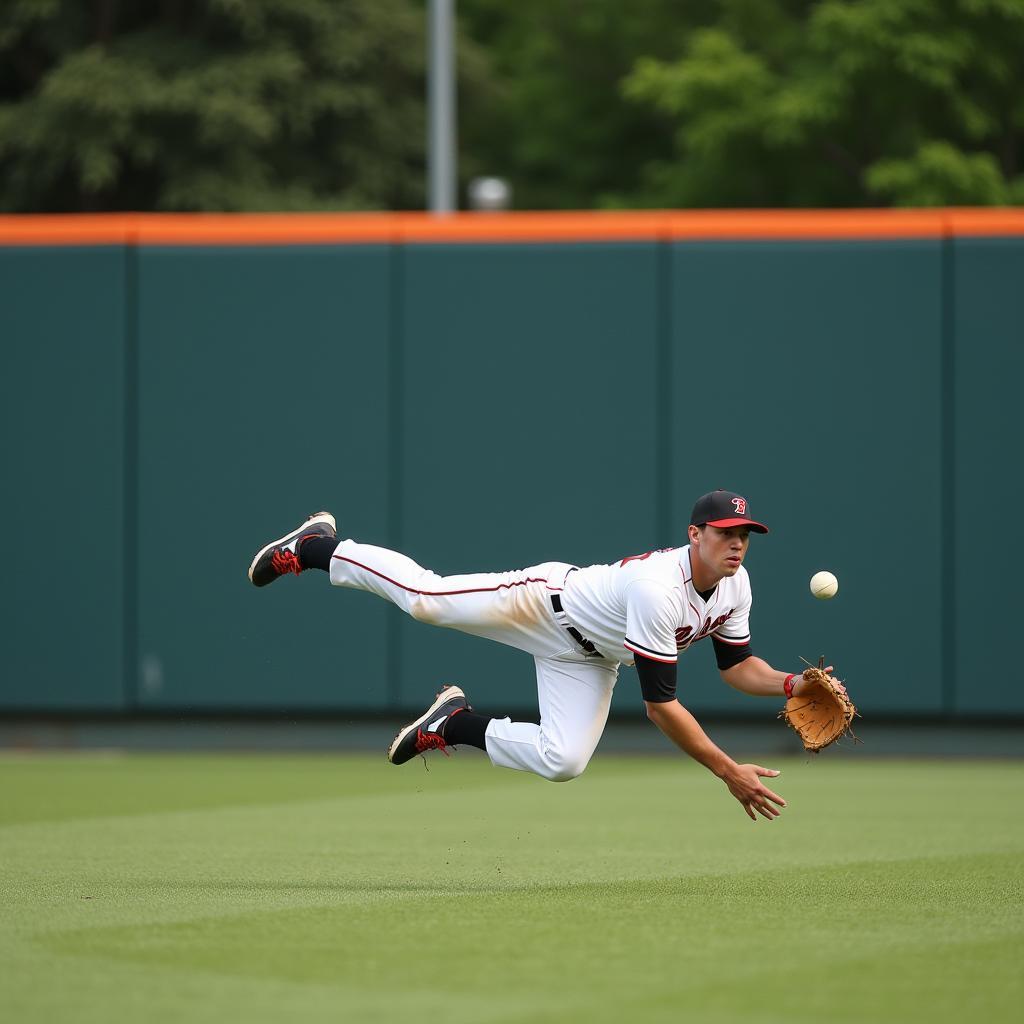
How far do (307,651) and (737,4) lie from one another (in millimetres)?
15104

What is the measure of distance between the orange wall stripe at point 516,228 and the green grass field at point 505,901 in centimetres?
404

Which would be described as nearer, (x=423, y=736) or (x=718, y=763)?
(x=718, y=763)

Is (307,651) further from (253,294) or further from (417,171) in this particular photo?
(417,171)

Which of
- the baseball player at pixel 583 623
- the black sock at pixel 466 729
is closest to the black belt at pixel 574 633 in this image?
the baseball player at pixel 583 623

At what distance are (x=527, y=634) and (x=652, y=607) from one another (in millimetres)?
852

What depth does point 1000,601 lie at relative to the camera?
1251cm

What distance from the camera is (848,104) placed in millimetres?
23094

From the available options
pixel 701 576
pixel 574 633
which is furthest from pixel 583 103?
pixel 701 576

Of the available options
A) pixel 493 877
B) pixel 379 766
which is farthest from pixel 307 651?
pixel 493 877

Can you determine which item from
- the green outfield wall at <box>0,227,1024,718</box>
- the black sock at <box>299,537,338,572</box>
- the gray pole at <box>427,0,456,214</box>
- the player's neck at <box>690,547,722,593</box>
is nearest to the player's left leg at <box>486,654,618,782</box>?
the player's neck at <box>690,547,722,593</box>

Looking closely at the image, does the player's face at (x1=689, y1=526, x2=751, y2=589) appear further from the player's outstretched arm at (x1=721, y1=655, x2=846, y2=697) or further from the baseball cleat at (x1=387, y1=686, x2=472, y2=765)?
the baseball cleat at (x1=387, y1=686, x2=472, y2=765)

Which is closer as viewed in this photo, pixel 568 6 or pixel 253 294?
pixel 253 294

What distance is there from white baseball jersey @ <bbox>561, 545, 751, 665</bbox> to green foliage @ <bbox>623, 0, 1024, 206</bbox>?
15.9m

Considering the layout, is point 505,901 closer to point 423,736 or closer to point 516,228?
point 423,736
